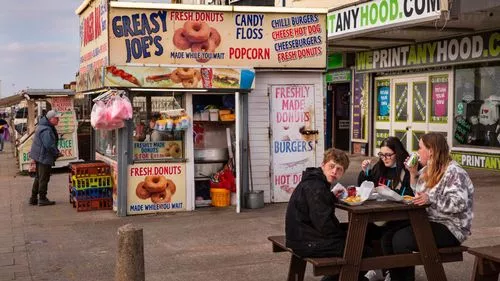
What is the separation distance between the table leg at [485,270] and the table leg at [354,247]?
892 millimetres

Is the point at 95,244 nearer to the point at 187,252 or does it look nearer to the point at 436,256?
the point at 187,252

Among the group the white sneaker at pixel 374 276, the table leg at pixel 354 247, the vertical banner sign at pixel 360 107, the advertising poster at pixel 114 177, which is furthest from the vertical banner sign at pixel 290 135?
the vertical banner sign at pixel 360 107

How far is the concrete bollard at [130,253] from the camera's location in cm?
461

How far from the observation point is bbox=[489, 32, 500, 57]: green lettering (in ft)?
44.0

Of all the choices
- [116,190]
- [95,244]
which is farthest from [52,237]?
[116,190]

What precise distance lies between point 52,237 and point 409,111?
11.2 m

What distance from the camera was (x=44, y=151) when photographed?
1080cm

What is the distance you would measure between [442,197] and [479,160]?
9.93 metres

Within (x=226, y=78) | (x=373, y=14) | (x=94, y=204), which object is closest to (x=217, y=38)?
(x=226, y=78)

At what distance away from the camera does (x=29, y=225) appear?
9234 mm

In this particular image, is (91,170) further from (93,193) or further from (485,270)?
(485,270)

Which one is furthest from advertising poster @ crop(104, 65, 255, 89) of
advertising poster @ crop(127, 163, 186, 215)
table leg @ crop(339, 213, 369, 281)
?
table leg @ crop(339, 213, 369, 281)

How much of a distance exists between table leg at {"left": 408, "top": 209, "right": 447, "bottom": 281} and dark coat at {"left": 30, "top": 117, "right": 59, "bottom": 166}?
750cm

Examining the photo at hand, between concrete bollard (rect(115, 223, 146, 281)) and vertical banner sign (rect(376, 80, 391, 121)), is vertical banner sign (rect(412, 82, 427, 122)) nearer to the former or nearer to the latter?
vertical banner sign (rect(376, 80, 391, 121))
